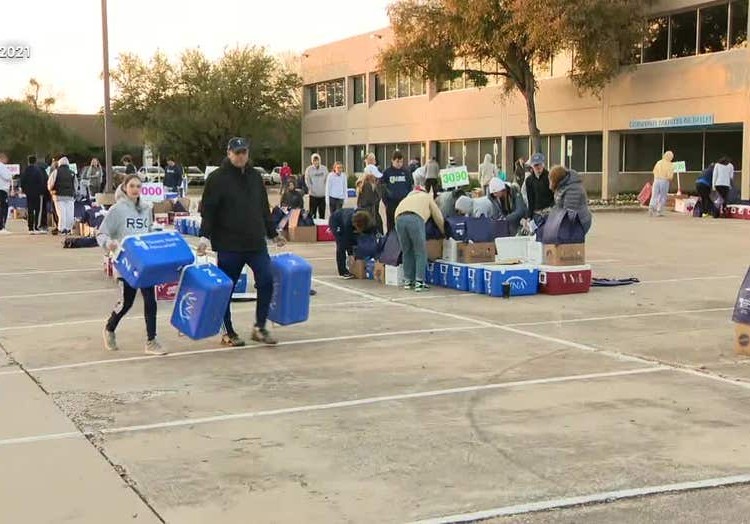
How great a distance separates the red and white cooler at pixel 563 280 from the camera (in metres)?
11.8

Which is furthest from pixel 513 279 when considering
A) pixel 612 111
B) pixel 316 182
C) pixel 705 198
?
pixel 612 111

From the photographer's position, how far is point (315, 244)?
62.0 ft

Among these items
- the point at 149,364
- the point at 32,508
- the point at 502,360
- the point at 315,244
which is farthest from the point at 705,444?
the point at 315,244

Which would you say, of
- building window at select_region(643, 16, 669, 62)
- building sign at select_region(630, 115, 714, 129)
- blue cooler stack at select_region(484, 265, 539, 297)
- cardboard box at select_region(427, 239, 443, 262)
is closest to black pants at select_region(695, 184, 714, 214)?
building sign at select_region(630, 115, 714, 129)

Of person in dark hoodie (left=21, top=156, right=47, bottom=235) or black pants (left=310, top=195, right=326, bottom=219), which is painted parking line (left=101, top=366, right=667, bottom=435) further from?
person in dark hoodie (left=21, top=156, right=47, bottom=235)

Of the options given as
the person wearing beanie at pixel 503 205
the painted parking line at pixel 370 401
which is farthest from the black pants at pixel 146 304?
the person wearing beanie at pixel 503 205

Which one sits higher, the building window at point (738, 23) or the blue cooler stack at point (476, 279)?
the building window at point (738, 23)

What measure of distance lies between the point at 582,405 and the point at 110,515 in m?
3.38

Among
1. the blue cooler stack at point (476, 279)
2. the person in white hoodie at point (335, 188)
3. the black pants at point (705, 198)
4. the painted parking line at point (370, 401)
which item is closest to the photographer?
the painted parking line at point (370, 401)

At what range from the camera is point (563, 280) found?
1180 centimetres

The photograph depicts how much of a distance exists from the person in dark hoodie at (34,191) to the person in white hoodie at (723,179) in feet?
59.3

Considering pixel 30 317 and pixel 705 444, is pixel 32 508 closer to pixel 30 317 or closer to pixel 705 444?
pixel 705 444

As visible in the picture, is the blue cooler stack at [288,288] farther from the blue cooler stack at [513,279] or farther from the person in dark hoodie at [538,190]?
the person in dark hoodie at [538,190]

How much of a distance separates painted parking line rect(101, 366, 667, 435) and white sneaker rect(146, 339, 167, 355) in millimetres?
2194
